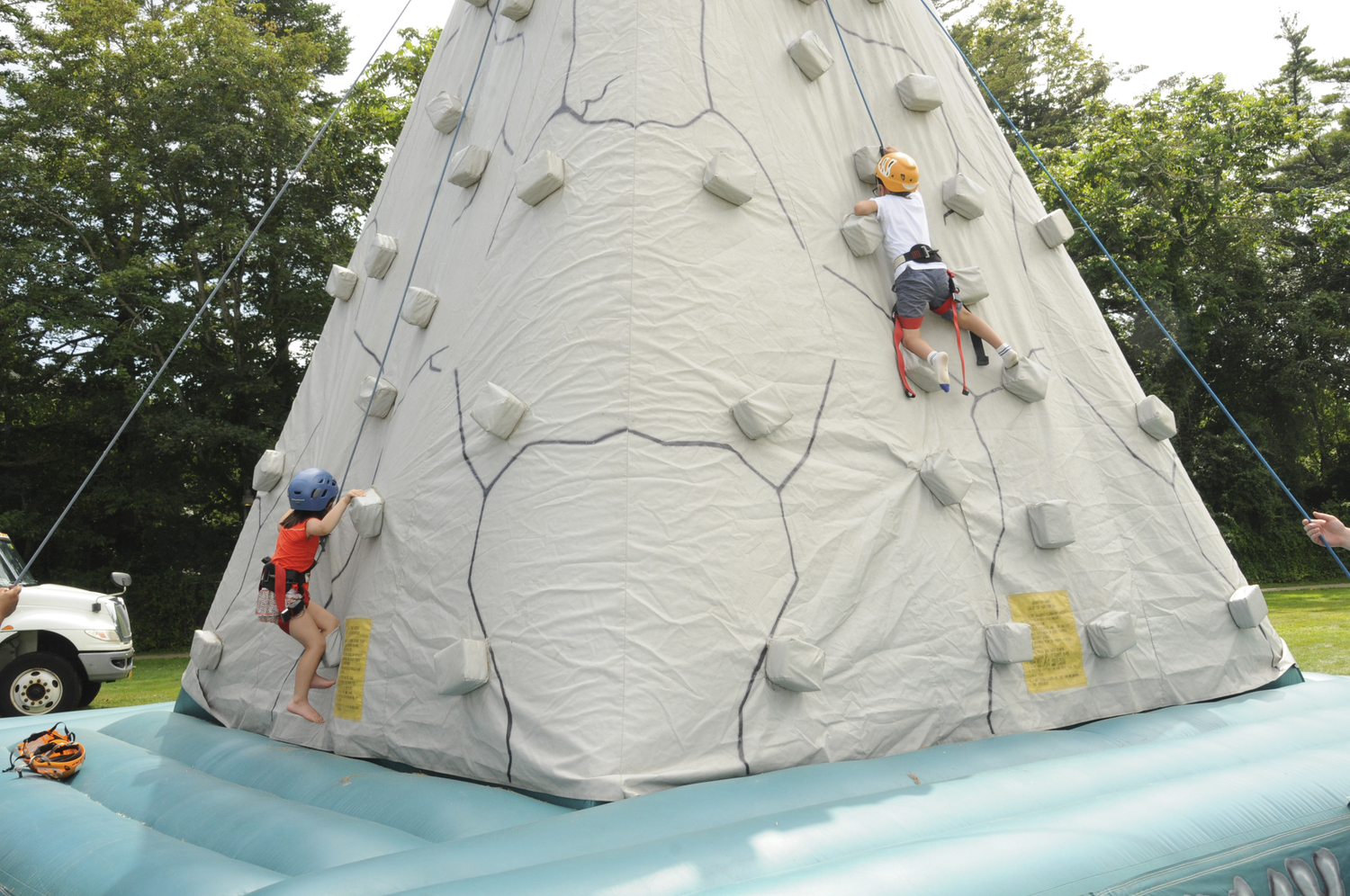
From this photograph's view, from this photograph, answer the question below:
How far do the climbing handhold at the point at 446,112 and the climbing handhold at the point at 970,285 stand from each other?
232 cm

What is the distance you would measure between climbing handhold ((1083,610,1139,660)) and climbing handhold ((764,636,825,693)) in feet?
4.20

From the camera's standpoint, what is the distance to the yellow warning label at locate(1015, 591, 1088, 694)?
3.22 m

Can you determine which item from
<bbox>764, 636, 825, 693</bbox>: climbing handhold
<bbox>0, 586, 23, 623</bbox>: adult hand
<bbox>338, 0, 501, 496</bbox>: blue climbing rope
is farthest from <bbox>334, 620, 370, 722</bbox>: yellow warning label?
<bbox>0, 586, 23, 623</bbox>: adult hand

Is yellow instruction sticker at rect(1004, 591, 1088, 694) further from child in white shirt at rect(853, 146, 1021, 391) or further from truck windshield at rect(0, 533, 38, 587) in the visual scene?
truck windshield at rect(0, 533, 38, 587)

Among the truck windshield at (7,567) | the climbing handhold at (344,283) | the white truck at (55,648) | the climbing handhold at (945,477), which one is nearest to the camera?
the climbing handhold at (945,477)

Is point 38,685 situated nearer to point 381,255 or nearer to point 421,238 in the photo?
point 381,255

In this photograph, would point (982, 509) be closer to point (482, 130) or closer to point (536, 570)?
point (536, 570)

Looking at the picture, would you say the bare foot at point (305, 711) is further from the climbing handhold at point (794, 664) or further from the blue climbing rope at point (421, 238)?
the climbing handhold at point (794, 664)

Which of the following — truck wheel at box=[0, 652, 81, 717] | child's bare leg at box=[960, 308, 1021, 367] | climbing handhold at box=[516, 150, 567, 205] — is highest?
climbing handhold at box=[516, 150, 567, 205]

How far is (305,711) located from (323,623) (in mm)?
324

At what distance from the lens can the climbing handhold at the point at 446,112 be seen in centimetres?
404

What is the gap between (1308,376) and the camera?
70.8 feet

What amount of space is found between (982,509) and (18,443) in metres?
19.4

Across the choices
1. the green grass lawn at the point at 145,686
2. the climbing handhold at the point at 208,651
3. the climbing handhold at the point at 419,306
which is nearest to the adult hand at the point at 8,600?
the climbing handhold at the point at 208,651
